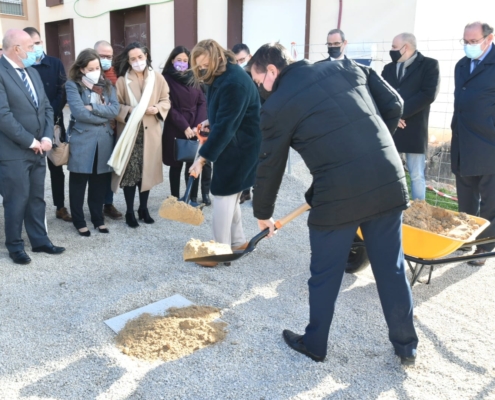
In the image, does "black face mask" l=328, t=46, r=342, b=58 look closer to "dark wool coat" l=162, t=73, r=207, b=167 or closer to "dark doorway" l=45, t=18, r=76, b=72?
"dark wool coat" l=162, t=73, r=207, b=167

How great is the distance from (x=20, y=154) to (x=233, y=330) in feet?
8.24

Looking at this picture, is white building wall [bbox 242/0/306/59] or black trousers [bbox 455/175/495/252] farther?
white building wall [bbox 242/0/306/59]

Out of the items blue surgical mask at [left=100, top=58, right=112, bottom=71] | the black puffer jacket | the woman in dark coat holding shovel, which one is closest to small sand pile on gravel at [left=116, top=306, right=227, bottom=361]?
the black puffer jacket

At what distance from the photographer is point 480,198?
4738mm

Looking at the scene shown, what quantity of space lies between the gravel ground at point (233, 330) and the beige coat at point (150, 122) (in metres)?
A: 0.78

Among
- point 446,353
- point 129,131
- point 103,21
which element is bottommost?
point 446,353

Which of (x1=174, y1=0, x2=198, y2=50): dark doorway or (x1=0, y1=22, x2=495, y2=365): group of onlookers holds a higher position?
(x1=174, y1=0, x2=198, y2=50): dark doorway

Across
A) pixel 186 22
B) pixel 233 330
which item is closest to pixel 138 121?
pixel 233 330

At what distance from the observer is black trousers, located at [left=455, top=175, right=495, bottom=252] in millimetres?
4480

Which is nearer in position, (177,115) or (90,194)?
(90,194)

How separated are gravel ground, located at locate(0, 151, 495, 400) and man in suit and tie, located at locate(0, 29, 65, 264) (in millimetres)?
370

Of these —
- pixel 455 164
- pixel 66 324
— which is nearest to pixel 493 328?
pixel 455 164

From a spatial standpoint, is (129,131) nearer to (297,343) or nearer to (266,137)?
(266,137)

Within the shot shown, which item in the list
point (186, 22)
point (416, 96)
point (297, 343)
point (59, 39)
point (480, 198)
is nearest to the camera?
point (297, 343)
